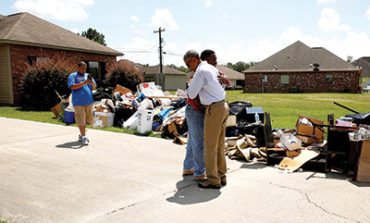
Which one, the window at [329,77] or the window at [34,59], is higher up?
the window at [34,59]

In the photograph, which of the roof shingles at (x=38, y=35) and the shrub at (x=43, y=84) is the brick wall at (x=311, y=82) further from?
the shrub at (x=43, y=84)

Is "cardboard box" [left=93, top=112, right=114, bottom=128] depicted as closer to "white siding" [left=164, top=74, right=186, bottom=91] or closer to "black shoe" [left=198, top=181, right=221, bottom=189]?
"black shoe" [left=198, top=181, right=221, bottom=189]

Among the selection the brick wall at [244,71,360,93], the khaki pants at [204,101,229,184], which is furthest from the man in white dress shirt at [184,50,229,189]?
the brick wall at [244,71,360,93]

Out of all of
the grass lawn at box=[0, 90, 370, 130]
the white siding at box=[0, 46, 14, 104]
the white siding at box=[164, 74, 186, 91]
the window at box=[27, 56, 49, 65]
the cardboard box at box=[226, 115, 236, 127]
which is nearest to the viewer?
the cardboard box at box=[226, 115, 236, 127]

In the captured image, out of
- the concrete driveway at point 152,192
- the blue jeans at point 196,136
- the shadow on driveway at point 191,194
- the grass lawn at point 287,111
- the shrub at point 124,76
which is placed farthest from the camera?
the shrub at point 124,76

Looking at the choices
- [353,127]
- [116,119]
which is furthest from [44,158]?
[353,127]

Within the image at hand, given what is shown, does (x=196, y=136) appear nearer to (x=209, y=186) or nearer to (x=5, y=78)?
(x=209, y=186)

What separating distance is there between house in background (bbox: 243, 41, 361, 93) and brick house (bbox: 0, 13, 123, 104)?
72.3 feet

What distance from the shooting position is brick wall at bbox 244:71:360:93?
35969mm

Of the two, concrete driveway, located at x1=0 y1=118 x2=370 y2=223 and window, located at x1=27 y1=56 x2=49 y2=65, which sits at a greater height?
window, located at x1=27 y1=56 x2=49 y2=65

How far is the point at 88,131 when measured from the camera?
8.99 metres

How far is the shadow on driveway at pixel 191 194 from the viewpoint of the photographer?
395cm

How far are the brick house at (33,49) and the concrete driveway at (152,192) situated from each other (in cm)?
1235

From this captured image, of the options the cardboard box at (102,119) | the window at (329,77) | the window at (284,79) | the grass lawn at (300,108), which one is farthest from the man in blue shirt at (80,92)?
the window at (329,77)
